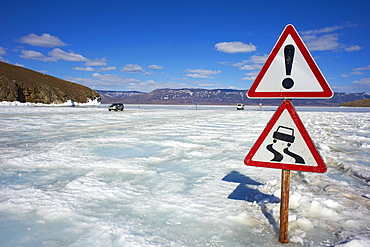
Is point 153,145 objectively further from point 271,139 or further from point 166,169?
point 271,139

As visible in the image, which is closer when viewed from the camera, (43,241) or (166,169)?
(43,241)

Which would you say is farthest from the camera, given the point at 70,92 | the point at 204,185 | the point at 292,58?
the point at 70,92

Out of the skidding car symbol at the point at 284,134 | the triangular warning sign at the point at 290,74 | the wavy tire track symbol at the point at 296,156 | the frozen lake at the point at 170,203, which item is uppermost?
the triangular warning sign at the point at 290,74

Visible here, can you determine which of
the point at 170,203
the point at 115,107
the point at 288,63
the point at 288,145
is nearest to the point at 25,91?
the point at 115,107

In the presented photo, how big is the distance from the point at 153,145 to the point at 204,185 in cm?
392

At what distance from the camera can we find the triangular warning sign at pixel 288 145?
218 cm

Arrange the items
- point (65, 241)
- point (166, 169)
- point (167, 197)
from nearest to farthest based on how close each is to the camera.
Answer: point (65, 241), point (167, 197), point (166, 169)

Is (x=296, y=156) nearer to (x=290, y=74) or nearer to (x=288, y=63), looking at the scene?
(x=290, y=74)

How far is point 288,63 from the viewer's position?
2.28 m

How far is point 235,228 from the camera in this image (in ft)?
8.89

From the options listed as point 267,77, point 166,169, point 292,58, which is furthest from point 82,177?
point 292,58

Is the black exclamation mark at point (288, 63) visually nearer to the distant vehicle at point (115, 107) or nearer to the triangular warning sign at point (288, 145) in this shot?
the triangular warning sign at point (288, 145)

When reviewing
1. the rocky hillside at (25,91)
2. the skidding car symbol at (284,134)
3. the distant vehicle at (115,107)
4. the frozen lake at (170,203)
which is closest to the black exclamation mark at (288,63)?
the skidding car symbol at (284,134)

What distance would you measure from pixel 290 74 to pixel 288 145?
0.69 metres
